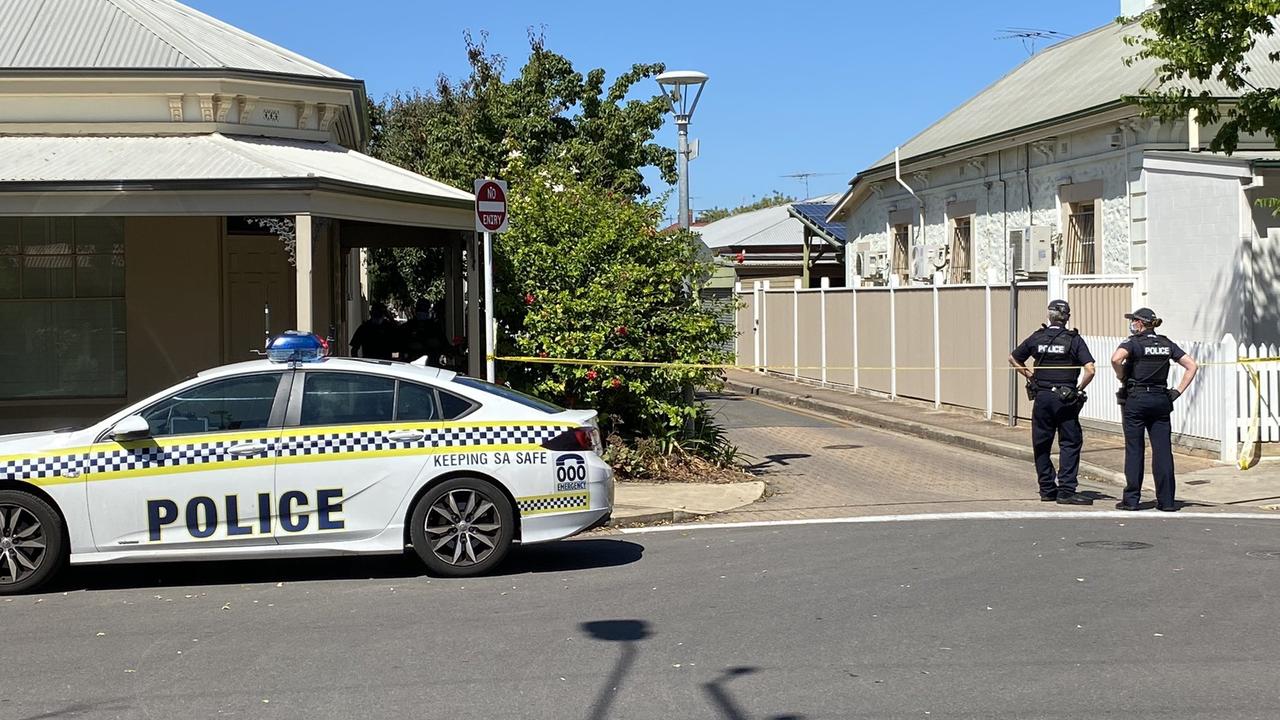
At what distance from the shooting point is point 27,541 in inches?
340

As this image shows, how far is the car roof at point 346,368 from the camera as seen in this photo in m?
8.98

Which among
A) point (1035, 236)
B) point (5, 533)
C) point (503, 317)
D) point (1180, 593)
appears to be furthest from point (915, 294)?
point (5, 533)

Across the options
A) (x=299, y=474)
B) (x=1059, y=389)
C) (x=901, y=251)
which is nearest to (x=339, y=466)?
(x=299, y=474)

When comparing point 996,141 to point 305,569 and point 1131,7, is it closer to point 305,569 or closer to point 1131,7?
point 1131,7

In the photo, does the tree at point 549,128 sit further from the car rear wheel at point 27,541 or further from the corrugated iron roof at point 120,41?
the car rear wheel at point 27,541

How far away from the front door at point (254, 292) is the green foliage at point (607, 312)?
352 cm

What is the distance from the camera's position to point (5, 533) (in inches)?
339

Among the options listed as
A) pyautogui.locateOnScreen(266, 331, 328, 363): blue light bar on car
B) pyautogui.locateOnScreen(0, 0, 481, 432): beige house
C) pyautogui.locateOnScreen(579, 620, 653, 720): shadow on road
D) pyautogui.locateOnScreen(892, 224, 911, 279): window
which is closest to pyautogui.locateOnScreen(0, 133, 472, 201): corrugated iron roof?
pyautogui.locateOnScreen(0, 0, 481, 432): beige house

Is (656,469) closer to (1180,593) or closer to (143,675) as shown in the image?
(1180,593)

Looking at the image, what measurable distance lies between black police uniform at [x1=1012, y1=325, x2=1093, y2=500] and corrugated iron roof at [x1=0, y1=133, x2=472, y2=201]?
5.78 metres

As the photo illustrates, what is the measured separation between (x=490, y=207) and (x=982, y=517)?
5052mm

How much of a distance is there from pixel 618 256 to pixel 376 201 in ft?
8.86

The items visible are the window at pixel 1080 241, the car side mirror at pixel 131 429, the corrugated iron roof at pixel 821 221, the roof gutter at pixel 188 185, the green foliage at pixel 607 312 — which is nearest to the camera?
the car side mirror at pixel 131 429

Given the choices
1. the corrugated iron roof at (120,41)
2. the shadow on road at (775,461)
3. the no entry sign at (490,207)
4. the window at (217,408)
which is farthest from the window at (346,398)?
the shadow on road at (775,461)
